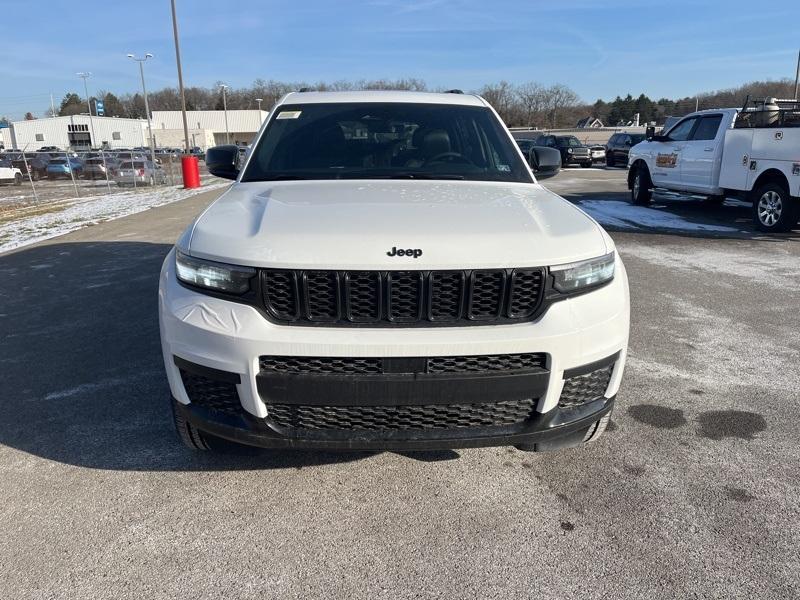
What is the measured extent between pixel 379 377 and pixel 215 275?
788 mm

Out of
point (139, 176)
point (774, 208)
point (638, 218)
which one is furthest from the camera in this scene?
point (139, 176)

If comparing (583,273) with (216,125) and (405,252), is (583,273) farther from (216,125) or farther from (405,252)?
(216,125)

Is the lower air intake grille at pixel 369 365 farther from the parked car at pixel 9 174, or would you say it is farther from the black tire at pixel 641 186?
the parked car at pixel 9 174

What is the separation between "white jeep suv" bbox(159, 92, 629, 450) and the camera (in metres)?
2.33

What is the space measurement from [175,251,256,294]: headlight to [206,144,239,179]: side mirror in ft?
6.29

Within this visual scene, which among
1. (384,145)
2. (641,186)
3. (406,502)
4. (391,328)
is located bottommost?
(406,502)

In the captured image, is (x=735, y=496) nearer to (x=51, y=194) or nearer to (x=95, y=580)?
(x=95, y=580)

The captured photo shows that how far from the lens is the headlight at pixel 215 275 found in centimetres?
240

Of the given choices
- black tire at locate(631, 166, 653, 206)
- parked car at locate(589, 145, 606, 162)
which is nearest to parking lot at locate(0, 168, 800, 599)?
black tire at locate(631, 166, 653, 206)

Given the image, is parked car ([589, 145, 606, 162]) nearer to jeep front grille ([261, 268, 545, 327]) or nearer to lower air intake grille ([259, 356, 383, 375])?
jeep front grille ([261, 268, 545, 327])

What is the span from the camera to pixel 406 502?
2.77 metres

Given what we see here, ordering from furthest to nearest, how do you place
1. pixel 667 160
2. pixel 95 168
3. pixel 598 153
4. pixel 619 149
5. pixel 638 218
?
pixel 598 153 → pixel 95 168 → pixel 619 149 → pixel 667 160 → pixel 638 218

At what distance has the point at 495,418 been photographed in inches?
97.0

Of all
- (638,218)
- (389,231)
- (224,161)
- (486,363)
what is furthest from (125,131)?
(486,363)
